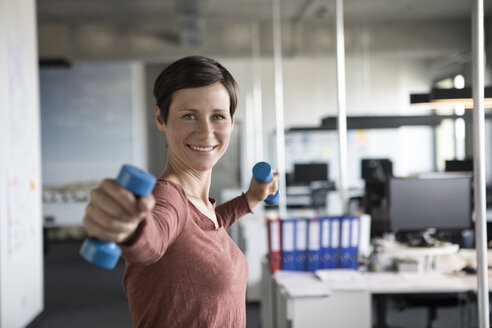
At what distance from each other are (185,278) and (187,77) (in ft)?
1.20

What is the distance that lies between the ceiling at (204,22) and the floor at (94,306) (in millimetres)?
3744

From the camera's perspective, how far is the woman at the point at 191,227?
3.30 ft

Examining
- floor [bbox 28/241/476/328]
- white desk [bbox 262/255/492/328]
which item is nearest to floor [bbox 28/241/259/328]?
floor [bbox 28/241/476/328]

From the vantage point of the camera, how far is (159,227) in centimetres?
85

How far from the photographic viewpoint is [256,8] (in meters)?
9.30

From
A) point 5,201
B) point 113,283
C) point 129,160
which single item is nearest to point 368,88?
point 129,160

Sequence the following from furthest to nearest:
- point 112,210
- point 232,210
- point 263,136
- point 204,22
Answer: point 263,136 < point 204,22 < point 232,210 < point 112,210

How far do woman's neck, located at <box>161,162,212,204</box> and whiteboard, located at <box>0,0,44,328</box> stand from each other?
3.57 meters

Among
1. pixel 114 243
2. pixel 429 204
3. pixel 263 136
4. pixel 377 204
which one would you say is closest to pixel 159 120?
pixel 114 243

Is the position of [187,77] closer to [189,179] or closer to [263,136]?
[189,179]

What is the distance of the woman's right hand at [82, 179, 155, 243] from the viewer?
0.66 metres

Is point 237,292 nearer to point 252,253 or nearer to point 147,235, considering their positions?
point 147,235

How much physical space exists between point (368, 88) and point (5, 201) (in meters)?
9.15

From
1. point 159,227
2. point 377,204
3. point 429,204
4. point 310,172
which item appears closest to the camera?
point 159,227
